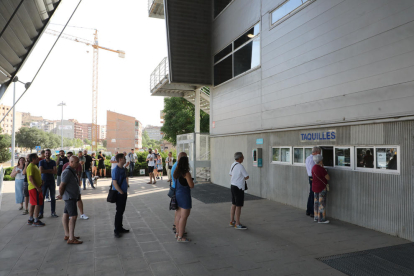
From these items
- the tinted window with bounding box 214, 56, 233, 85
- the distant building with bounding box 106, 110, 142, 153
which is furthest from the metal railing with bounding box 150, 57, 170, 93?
the distant building with bounding box 106, 110, 142, 153

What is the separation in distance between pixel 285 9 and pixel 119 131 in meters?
66.6

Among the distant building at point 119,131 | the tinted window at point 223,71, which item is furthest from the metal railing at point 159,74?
the distant building at point 119,131

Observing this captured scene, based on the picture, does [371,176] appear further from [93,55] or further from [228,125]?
[93,55]

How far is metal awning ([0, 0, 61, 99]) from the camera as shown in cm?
528

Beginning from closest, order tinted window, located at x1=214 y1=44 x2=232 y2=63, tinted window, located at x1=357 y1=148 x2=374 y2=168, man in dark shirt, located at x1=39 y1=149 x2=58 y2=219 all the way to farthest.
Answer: tinted window, located at x1=357 y1=148 x2=374 y2=168, man in dark shirt, located at x1=39 y1=149 x2=58 y2=219, tinted window, located at x1=214 y1=44 x2=232 y2=63

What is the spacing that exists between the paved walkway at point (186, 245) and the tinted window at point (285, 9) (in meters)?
6.29

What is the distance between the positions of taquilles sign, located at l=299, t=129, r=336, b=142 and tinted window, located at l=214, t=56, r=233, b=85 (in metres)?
5.85

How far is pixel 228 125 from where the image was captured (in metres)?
13.5

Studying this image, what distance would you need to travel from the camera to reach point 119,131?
71.1 meters

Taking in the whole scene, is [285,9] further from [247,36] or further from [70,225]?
[70,225]

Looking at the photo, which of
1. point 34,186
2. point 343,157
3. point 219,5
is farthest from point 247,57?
point 34,186

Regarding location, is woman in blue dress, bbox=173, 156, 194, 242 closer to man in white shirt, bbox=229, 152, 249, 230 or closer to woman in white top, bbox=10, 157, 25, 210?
man in white shirt, bbox=229, 152, 249, 230

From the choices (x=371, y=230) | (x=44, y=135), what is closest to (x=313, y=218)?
(x=371, y=230)

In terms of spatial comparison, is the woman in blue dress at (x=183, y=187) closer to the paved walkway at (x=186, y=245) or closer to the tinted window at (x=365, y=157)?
the paved walkway at (x=186, y=245)
